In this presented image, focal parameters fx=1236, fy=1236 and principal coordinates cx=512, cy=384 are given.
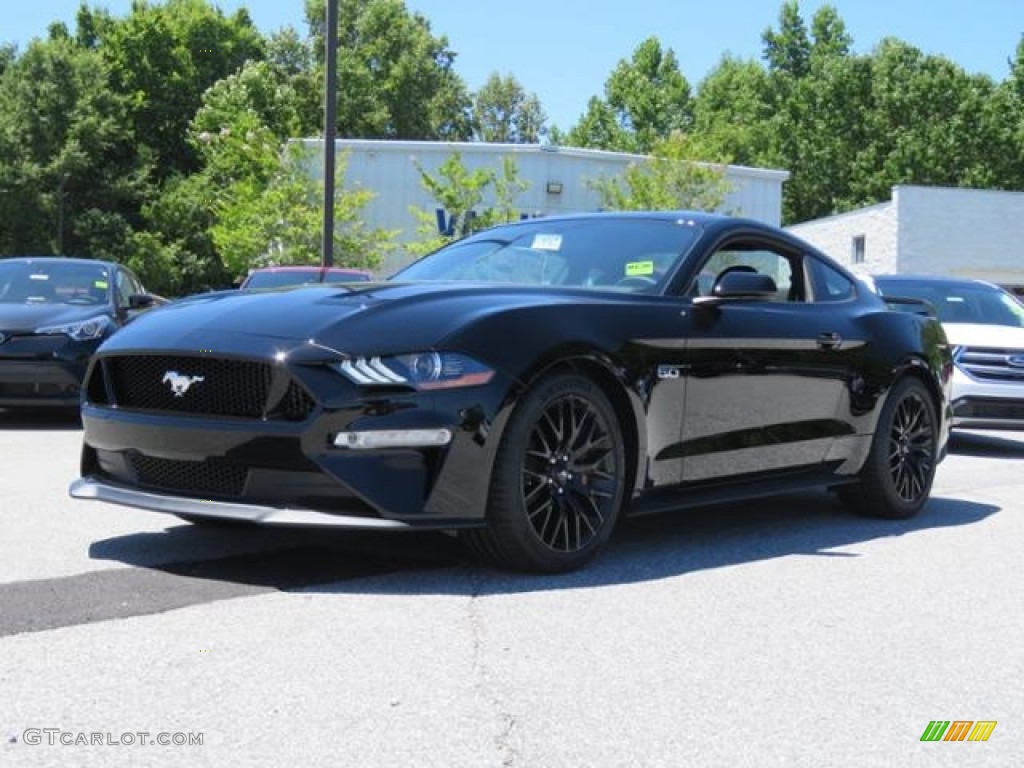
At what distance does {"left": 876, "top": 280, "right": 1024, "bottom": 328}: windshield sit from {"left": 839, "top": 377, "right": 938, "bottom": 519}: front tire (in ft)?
17.1

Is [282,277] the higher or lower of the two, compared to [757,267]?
lower

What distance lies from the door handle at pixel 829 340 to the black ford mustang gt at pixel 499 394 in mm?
16

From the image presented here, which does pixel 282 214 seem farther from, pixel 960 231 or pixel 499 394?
pixel 499 394

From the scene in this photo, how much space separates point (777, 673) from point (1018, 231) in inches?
1505

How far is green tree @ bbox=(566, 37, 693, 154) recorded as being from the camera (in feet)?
220

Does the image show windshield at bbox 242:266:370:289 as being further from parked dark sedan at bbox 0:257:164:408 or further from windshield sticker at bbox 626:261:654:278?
windshield sticker at bbox 626:261:654:278

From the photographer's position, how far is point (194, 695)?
3.08 m

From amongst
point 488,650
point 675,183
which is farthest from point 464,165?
point 488,650

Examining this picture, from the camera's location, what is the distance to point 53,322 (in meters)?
10.1

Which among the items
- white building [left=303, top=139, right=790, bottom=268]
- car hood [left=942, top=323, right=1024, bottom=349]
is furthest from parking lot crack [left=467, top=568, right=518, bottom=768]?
white building [left=303, top=139, right=790, bottom=268]

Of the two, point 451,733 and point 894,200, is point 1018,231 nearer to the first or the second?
point 894,200

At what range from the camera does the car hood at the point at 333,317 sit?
4230 mm

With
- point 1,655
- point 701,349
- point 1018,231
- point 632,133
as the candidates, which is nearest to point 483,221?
point 1018,231

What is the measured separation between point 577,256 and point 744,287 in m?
0.76
